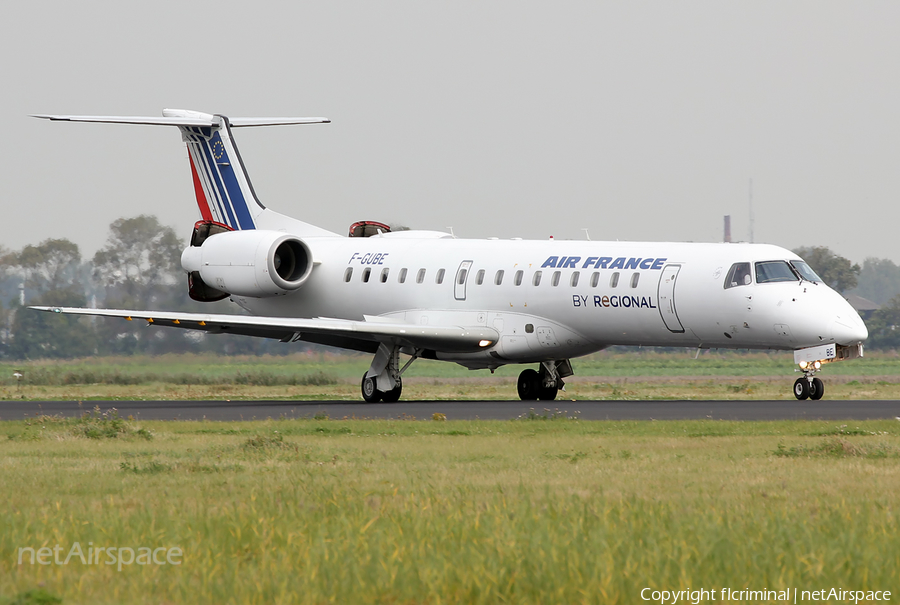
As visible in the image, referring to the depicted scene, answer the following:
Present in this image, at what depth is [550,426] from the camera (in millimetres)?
18031

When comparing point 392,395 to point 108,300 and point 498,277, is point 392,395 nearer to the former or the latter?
point 498,277

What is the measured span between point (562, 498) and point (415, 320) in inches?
739

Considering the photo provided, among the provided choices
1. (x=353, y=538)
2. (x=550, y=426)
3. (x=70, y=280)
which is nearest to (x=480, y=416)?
(x=550, y=426)

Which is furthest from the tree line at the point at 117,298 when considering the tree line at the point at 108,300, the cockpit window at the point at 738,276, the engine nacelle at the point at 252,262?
the cockpit window at the point at 738,276

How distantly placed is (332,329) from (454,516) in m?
17.5

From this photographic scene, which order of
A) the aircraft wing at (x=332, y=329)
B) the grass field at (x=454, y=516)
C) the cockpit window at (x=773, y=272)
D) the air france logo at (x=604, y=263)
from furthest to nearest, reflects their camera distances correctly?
1. the aircraft wing at (x=332, y=329)
2. the air france logo at (x=604, y=263)
3. the cockpit window at (x=773, y=272)
4. the grass field at (x=454, y=516)

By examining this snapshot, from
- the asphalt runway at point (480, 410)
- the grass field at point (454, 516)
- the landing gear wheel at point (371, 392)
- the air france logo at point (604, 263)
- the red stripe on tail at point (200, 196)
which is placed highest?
the red stripe on tail at point (200, 196)

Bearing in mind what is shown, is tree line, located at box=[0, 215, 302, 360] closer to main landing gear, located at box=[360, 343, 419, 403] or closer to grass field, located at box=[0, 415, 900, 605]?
main landing gear, located at box=[360, 343, 419, 403]

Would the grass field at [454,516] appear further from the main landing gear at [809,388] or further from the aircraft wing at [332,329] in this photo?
the aircraft wing at [332,329]

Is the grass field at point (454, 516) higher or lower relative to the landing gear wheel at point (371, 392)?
lower

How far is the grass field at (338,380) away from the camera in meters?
32.1

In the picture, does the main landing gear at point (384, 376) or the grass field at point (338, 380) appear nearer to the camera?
the main landing gear at point (384, 376)

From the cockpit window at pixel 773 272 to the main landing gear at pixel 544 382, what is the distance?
607 cm

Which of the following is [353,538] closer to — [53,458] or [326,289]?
[53,458]
